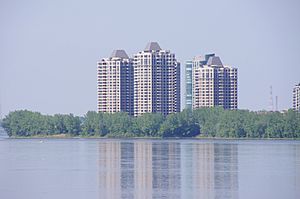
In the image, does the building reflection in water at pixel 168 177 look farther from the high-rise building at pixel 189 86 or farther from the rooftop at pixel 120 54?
the high-rise building at pixel 189 86

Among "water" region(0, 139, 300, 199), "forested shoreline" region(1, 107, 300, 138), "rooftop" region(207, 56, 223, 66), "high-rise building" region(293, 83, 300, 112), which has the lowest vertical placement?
"water" region(0, 139, 300, 199)

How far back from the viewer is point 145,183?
88.6 ft

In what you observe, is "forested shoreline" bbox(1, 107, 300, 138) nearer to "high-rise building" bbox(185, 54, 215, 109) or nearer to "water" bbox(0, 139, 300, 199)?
"high-rise building" bbox(185, 54, 215, 109)

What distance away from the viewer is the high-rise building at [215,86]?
9481 cm

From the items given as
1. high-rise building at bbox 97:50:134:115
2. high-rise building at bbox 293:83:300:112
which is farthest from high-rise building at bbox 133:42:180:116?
high-rise building at bbox 293:83:300:112

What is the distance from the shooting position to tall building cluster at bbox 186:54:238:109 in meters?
94.8

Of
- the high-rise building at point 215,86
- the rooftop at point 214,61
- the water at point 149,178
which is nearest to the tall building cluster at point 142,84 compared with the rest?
the high-rise building at point 215,86

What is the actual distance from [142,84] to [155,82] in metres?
1.38

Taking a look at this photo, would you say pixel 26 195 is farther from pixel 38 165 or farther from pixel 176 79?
pixel 176 79

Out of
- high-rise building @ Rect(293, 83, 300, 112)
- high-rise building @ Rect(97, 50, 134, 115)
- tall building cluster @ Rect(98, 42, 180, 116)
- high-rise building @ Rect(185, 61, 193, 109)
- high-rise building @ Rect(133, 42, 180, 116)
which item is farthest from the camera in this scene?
high-rise building @ Rect(185, 61, 193, 109)

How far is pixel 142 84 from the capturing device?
90.6 metres

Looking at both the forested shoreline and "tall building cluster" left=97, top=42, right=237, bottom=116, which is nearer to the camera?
the forested shoreline

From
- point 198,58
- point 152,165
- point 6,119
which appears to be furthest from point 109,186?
point 198,58

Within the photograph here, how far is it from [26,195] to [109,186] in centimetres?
295
